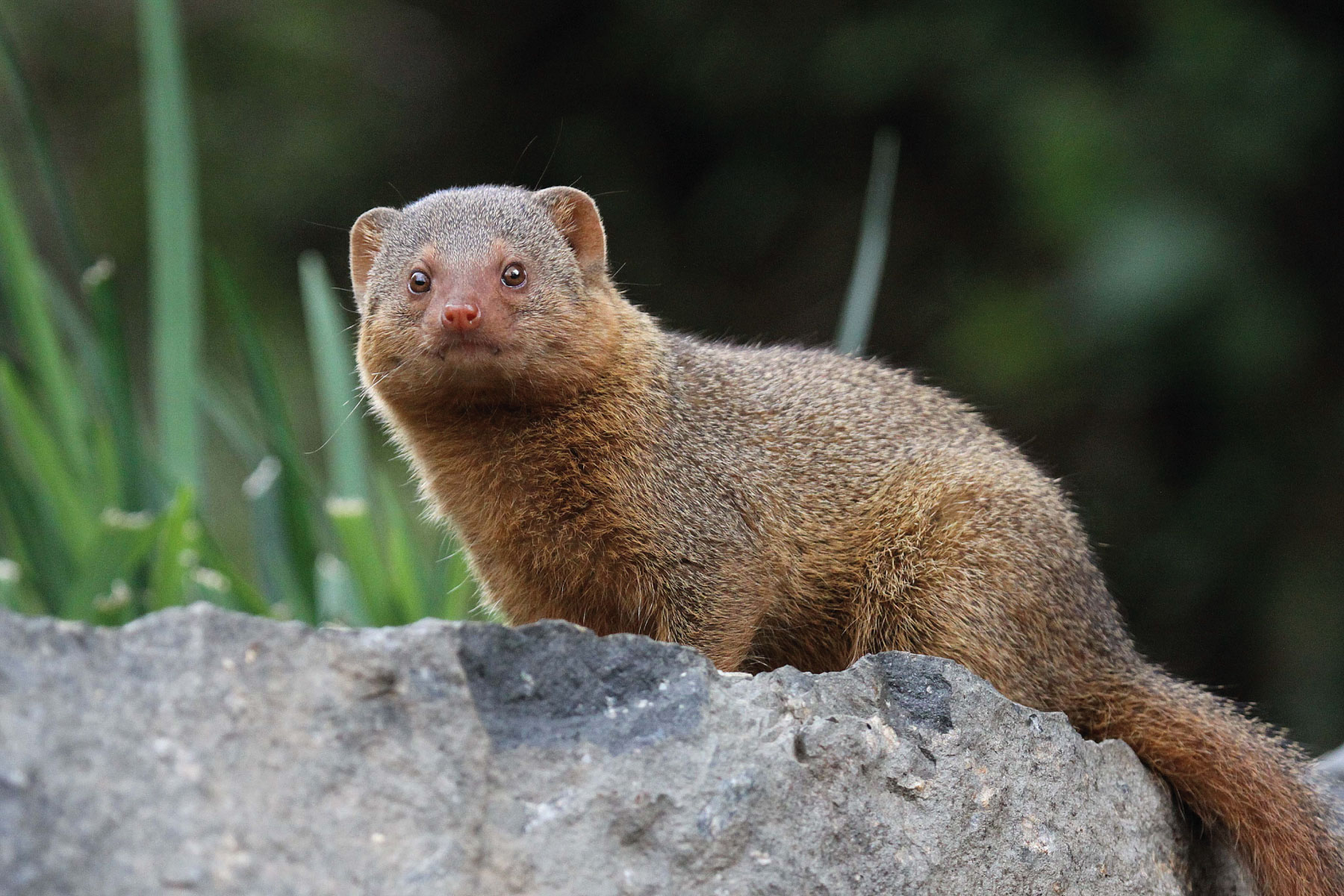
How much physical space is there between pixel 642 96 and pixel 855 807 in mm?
5580

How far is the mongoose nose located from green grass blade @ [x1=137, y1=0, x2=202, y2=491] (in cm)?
181

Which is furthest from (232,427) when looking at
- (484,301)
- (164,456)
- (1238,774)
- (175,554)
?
(1238,774)

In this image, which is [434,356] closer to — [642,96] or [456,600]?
[456,600]

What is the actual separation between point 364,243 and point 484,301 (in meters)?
0.62

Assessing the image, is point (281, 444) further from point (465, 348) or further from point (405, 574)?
point (465, 348)

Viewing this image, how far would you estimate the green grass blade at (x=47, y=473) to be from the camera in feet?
13.9

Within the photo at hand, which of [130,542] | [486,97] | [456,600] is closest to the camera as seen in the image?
[130,542]

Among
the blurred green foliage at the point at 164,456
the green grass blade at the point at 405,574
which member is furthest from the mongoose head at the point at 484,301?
the green grass blade at the point at 405,574

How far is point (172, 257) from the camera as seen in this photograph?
4551 mm

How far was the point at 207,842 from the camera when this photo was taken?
1.83 m

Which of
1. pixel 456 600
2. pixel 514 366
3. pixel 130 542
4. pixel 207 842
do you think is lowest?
pixel 456 600

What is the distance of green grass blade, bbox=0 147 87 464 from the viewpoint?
4.32 meters

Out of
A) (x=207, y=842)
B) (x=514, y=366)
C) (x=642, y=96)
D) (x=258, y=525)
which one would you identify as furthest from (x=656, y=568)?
(x=642, y=96)

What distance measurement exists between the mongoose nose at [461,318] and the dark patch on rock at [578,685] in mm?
891
